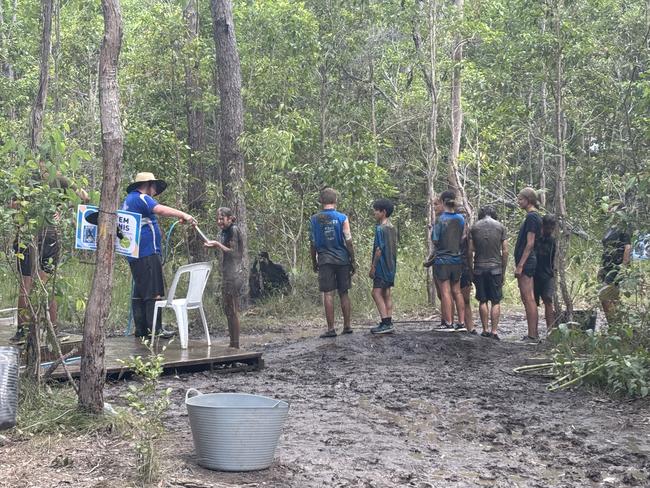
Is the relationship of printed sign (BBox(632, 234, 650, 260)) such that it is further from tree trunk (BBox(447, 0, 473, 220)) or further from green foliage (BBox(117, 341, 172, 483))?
tree trunk (BBox(447, 0, 473, 220))

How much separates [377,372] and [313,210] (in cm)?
586

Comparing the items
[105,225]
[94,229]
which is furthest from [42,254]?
[105,225]

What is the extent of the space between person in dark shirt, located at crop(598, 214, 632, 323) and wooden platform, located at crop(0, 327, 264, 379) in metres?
3.50

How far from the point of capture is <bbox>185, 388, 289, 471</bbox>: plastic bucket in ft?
15.9

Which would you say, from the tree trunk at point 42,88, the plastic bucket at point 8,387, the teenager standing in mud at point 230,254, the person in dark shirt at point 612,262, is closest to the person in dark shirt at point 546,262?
the person in dark shirt at point 612,262

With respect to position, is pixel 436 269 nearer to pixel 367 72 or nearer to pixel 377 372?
pixel 377 372

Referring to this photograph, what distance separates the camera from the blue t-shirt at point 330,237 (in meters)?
10.6

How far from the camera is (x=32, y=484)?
466 cm

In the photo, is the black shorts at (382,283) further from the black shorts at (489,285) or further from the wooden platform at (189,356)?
the wooden platform at (189,356)

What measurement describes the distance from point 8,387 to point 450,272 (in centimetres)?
638

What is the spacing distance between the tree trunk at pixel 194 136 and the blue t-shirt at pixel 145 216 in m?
Result: 4.82

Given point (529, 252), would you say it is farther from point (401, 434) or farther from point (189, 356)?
point (401, 434)

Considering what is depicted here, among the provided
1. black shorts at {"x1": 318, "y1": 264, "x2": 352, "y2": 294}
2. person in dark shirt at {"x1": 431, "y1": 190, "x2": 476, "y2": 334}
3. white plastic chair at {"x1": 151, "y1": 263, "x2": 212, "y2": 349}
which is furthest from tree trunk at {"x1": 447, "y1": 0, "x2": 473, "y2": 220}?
white plastic chair at {"x1": 151, "y1": 263, "x2": 212, "y2": 349}

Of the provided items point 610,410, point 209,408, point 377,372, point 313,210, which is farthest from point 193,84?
point 209,408
